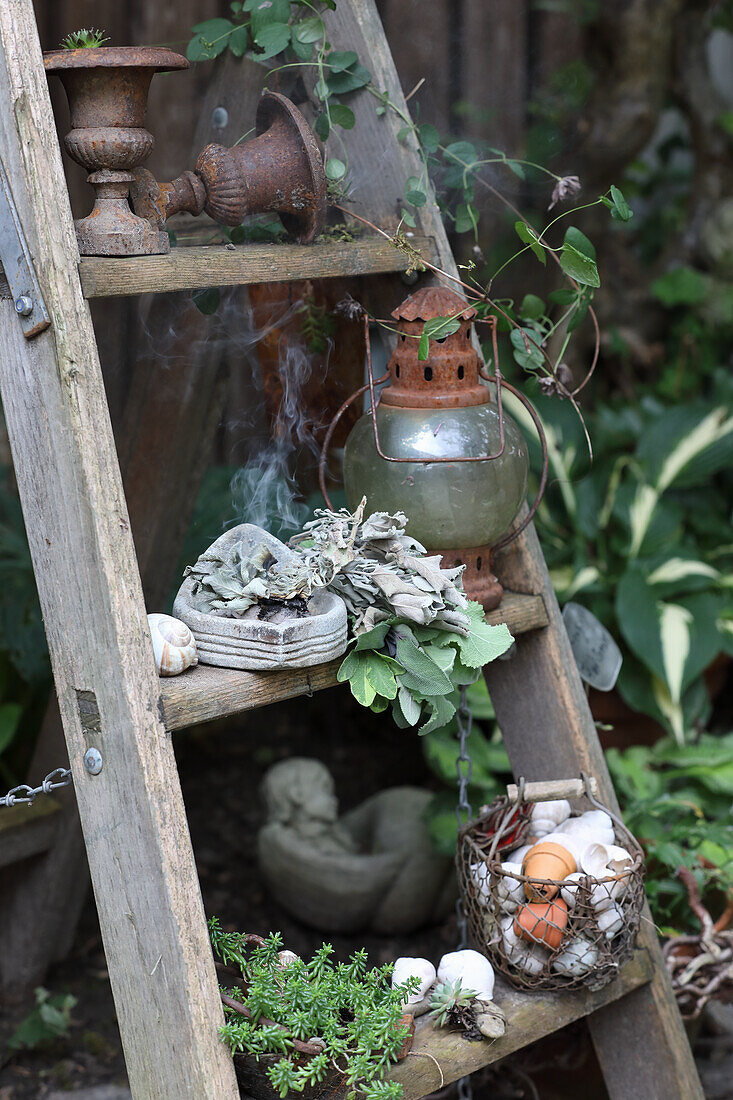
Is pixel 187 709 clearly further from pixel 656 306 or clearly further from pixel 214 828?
pixel 656 306

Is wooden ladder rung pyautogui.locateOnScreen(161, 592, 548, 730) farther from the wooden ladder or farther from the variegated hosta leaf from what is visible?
the variegated hosta leaf

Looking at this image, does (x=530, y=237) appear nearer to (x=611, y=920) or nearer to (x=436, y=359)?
(x=436, y=359)

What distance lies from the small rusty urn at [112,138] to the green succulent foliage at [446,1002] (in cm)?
86

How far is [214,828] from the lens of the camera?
2693mm

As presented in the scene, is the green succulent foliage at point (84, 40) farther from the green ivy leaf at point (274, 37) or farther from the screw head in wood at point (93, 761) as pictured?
the screw head in wood at point (93, 761)

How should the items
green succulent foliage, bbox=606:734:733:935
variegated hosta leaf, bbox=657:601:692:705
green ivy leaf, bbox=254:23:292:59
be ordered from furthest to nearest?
1. variegated hosta leaf, bbox=657:601:692:705
2. green succulent foliage, bbox=606:734:733:935
3. green ivy leaf, bbox=254:23:292:59

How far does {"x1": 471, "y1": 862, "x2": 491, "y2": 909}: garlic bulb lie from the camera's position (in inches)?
51.6

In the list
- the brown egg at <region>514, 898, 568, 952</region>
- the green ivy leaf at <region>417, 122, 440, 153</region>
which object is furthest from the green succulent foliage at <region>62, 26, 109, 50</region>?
the brown egg at <region>514, 898, 568, 952</region>

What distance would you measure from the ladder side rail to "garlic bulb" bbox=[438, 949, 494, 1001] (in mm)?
310

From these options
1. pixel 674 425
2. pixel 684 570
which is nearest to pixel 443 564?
pixel 684 570

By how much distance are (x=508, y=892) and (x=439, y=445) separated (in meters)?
0.53

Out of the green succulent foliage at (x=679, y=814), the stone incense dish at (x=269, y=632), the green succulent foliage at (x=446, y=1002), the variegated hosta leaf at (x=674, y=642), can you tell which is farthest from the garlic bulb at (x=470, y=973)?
the variegated hosta leaf at (x=674, y=642)

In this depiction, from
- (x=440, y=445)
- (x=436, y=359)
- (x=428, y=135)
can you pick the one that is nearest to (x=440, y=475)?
(x=440, y=445)

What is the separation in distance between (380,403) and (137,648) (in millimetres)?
465
